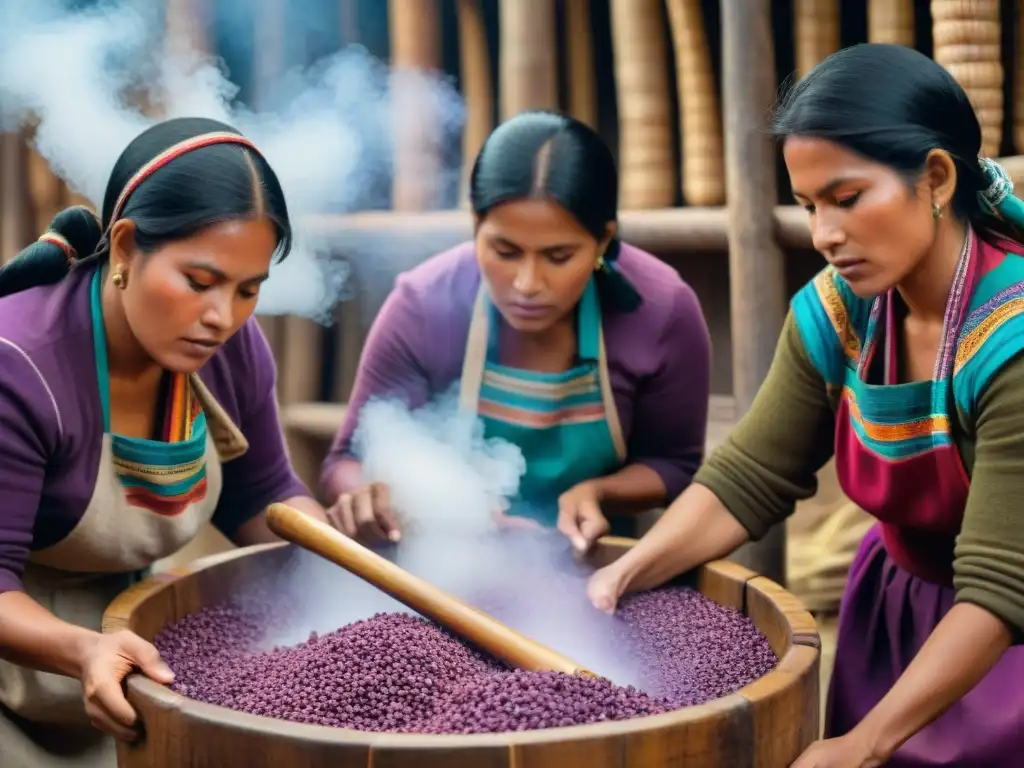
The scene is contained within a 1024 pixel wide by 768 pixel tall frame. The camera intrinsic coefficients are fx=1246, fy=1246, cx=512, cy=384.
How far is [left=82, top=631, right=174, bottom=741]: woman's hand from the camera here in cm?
145

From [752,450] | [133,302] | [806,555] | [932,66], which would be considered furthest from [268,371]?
[806,555]

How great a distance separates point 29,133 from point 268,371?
7.59 feet

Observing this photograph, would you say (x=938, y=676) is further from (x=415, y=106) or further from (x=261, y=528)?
(x=415, y=106)

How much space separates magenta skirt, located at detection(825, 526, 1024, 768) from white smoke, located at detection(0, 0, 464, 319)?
148cm

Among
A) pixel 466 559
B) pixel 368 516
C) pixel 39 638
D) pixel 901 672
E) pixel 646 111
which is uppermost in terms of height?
pixel 646 111

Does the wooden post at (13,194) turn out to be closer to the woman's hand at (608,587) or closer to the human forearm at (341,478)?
the human forearm at (341,478)

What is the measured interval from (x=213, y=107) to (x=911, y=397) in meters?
1.71

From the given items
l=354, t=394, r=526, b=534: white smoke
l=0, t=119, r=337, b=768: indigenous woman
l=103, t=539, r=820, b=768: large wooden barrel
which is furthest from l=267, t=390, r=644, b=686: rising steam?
l=103, t=539, r=820, b=768: large wooden barrel

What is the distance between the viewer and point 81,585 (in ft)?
6.48

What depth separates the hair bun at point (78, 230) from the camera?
1.92 meters

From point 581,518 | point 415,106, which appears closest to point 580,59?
point 415,106

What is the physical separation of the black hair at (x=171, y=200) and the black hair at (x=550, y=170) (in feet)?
1.44

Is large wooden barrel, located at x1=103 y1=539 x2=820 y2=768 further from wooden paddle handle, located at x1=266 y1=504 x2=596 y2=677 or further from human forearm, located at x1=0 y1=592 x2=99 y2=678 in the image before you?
wooden paddle handle, located at x1=266 y1=504 x2=596 y2=677

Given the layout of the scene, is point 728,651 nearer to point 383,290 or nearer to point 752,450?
point 752,450
